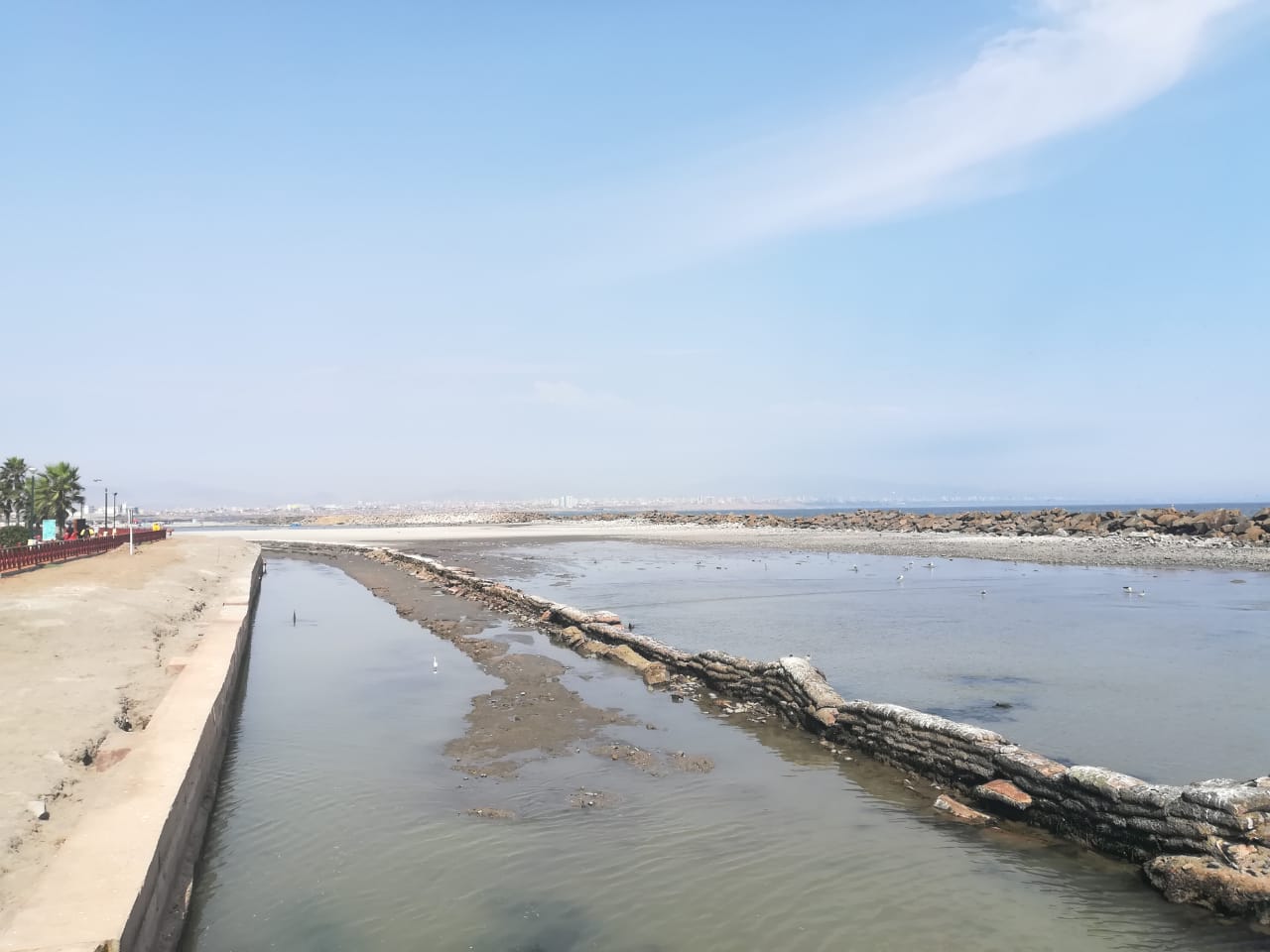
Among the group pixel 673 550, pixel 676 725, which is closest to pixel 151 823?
pixel 676 725

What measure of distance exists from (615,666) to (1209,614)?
1861 centimetres

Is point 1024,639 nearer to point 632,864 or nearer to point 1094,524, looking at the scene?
point 632,864

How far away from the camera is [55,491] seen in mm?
64750

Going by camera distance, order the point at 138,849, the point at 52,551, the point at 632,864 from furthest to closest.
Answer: the point at 52,551
the point at 632,864
the point at 138,849

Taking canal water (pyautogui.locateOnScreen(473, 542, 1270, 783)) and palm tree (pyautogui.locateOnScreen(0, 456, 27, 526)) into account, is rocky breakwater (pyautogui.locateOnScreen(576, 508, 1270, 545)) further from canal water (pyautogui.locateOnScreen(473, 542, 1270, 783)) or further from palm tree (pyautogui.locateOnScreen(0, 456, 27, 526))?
palm tree (pyautogui.locateOnScreen(0, 456, 27, 526))

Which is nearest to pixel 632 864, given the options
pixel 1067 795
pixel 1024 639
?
pixel 1067 795

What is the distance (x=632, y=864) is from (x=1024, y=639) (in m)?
15.9

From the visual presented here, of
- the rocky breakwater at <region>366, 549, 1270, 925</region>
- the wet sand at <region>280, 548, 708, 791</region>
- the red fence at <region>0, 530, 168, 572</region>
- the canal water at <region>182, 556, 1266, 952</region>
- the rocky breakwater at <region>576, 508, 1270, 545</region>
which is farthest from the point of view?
the rocky breakwater at <region>576, 508, 1270, 545</region>

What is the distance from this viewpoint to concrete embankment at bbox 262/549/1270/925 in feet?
22.6

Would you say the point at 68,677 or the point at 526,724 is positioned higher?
the point at 68,677

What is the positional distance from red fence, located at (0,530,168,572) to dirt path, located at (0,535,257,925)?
0.88 meters

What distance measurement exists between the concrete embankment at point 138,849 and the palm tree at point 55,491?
6752 cm

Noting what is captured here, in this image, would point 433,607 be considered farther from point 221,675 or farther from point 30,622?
point 221,675

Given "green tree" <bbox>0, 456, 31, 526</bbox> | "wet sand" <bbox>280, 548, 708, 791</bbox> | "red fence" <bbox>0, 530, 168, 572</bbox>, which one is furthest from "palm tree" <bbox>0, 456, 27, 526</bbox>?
"wet sand" <bbox>280, 548, 708, 791</bbox>
